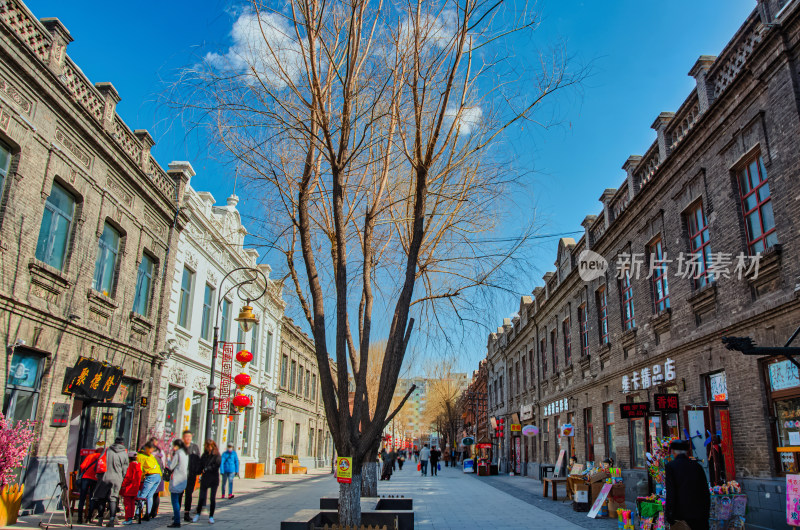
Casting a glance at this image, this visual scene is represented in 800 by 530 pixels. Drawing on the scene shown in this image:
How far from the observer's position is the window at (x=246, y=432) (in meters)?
24.3

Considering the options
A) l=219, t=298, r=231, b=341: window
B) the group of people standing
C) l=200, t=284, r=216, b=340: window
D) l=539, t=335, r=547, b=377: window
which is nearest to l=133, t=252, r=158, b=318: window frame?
l=200, t=284, r=216, b=340: window

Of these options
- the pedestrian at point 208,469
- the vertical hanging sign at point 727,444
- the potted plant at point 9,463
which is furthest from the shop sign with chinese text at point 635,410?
the potted plant at point 9,463

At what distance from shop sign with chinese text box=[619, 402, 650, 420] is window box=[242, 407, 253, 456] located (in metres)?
16.4

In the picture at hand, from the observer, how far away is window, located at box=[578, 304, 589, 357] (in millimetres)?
20531

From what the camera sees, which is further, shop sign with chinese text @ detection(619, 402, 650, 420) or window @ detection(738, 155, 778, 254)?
shop sign with chinese text @ detection(619, 402, 650, 420)

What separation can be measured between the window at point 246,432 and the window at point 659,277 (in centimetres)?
1723

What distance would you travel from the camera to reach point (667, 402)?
12.6 metres

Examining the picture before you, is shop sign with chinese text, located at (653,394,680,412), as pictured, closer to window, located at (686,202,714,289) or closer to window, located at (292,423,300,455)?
window, located at (686,202,714,289)

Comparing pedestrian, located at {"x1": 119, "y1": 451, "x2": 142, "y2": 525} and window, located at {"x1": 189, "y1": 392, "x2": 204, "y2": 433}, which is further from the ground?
window, located at {"x1": 189, "y1": 392, "x2": 204, "y2": 433}

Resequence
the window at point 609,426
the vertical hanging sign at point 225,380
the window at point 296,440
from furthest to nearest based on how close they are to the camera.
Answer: the window at point 296,440, the vertical hanging sign at point 225,380, the window at point 609,426

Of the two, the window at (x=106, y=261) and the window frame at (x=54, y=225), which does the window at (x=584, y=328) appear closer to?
the window at (x=106, y=261)

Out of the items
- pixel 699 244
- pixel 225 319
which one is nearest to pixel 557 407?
pixel 699 244

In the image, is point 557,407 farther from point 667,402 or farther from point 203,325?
point 203,325

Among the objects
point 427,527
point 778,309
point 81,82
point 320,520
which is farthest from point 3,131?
point 778,309
